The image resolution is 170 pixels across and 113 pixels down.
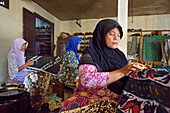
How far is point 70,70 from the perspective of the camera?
2094 millimetres

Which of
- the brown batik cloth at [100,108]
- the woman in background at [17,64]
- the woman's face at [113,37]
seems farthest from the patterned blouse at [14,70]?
the woman's face at [113,37]

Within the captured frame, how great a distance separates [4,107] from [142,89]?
1.36 m

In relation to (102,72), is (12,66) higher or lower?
lower

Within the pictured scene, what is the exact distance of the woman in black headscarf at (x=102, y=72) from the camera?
726 mm

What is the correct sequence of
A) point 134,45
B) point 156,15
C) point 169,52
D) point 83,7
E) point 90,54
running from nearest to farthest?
point 90,54, point 169,52, point 134,45, point 83,7, point 156,15

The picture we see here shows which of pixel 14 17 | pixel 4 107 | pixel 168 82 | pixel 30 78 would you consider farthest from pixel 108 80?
pixel 14 17

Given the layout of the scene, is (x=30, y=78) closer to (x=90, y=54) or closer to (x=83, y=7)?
(x=90, y=54)

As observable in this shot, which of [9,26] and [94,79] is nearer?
[94,79]

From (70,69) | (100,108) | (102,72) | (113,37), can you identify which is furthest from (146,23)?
(100,108)

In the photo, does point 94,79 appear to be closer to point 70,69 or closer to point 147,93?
point 147,93

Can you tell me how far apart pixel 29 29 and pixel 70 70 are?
268cm

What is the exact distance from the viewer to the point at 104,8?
14.9ft

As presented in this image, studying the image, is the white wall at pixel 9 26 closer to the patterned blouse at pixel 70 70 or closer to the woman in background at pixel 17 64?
the woman in background at pixel 17 64

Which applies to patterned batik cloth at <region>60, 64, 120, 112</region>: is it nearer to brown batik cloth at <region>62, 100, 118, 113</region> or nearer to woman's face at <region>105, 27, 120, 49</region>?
brown batik cloth at <region>62, 100, 118, 113</region>
